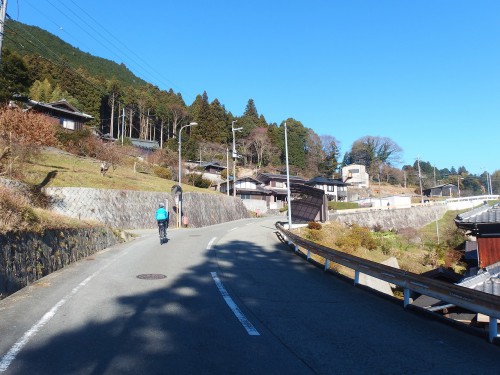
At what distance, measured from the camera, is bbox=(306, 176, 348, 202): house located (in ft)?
252

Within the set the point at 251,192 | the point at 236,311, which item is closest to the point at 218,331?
the point at 236,311

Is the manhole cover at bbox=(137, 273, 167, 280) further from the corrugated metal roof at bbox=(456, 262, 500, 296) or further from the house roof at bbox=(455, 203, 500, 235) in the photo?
the house roof at bbox=(455, 203, 500, 235)

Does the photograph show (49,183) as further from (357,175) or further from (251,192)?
(357,175)

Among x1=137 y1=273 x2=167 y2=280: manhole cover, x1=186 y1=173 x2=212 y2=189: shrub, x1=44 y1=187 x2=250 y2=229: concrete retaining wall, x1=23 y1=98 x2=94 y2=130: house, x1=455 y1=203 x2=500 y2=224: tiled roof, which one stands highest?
x1=23 y1=98 x2=94 y2=130: house

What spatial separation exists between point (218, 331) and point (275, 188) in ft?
220

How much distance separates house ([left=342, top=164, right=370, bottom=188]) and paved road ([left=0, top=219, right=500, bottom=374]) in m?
96.1

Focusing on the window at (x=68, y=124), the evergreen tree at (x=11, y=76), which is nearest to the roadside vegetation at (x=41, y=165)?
the evergreen tree at (x=11, y=76)

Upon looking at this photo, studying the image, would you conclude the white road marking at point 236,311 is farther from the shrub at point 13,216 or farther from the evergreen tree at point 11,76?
the evergreen tree at point 11,76

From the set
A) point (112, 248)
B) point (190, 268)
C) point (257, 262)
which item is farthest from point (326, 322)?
point (112, 248)

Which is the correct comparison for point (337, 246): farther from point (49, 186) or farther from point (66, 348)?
point (66, 348)

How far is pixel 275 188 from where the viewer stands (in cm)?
7250

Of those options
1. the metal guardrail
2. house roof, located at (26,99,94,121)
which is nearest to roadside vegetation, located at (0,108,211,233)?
house roof, located at (26,99,94,121)

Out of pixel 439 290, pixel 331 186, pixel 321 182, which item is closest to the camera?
pixel 439 290

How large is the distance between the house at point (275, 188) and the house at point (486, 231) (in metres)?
53.4
